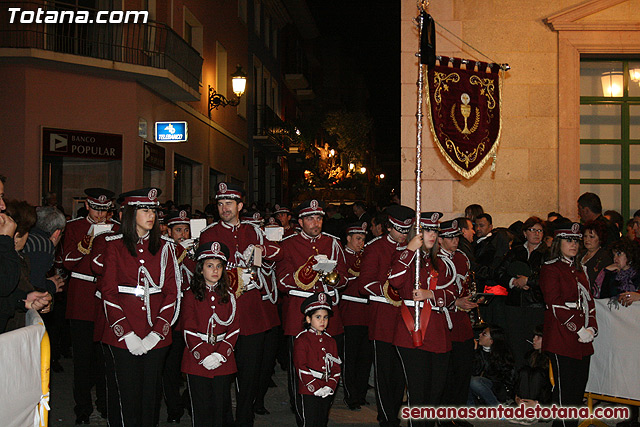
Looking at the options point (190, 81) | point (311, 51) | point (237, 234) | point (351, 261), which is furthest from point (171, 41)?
point (311, 51)

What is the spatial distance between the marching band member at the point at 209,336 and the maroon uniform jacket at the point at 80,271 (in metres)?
1.84

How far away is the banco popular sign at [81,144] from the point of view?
52.1 ft

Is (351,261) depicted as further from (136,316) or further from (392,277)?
(136,316)

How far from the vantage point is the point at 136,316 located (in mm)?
5988

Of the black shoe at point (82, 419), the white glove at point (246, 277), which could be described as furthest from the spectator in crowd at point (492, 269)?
the black shoe at point (82, 419)

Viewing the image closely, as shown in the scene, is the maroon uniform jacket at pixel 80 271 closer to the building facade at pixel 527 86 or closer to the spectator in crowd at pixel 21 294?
the spectator in crowd at pixel 21 294

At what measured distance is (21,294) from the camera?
5094mm

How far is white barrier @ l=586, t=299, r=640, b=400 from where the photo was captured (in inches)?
296

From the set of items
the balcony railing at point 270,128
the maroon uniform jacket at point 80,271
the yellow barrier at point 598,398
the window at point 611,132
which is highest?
the balcony railing at point 270,128

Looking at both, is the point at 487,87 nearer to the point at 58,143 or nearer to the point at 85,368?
the point at 85,368

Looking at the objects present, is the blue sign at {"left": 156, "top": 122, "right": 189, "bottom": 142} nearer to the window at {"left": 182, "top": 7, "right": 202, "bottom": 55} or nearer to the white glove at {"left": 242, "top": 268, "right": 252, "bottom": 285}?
the window at {"left": 182, "top": 7, "right": 202, "bottom": 55}

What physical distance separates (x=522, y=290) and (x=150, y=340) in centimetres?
483

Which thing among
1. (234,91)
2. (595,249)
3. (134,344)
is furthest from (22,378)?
(234,91)

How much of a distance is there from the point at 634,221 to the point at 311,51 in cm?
3935
